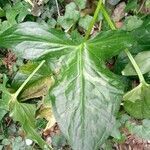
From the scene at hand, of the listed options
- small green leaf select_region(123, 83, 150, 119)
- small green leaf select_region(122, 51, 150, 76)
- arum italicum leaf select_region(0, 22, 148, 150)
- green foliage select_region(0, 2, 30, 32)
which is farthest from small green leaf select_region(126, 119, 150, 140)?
green foliage select_region(0, 2, 30, 32)

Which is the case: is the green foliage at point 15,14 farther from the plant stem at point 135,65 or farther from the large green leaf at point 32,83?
the plant stem at point 135,65

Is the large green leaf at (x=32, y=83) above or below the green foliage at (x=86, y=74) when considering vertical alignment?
below

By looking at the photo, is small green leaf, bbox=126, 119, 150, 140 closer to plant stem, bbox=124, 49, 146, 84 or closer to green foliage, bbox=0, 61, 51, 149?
plant stem, bbox=124, 49, 146, 84

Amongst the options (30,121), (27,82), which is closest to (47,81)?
(27,82)

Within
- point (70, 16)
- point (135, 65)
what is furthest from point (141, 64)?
point (70, 16)

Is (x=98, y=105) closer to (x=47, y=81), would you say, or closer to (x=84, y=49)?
(x=84, y=49)

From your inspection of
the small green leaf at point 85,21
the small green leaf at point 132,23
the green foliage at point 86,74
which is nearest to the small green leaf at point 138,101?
the green foliage at point 86,74
